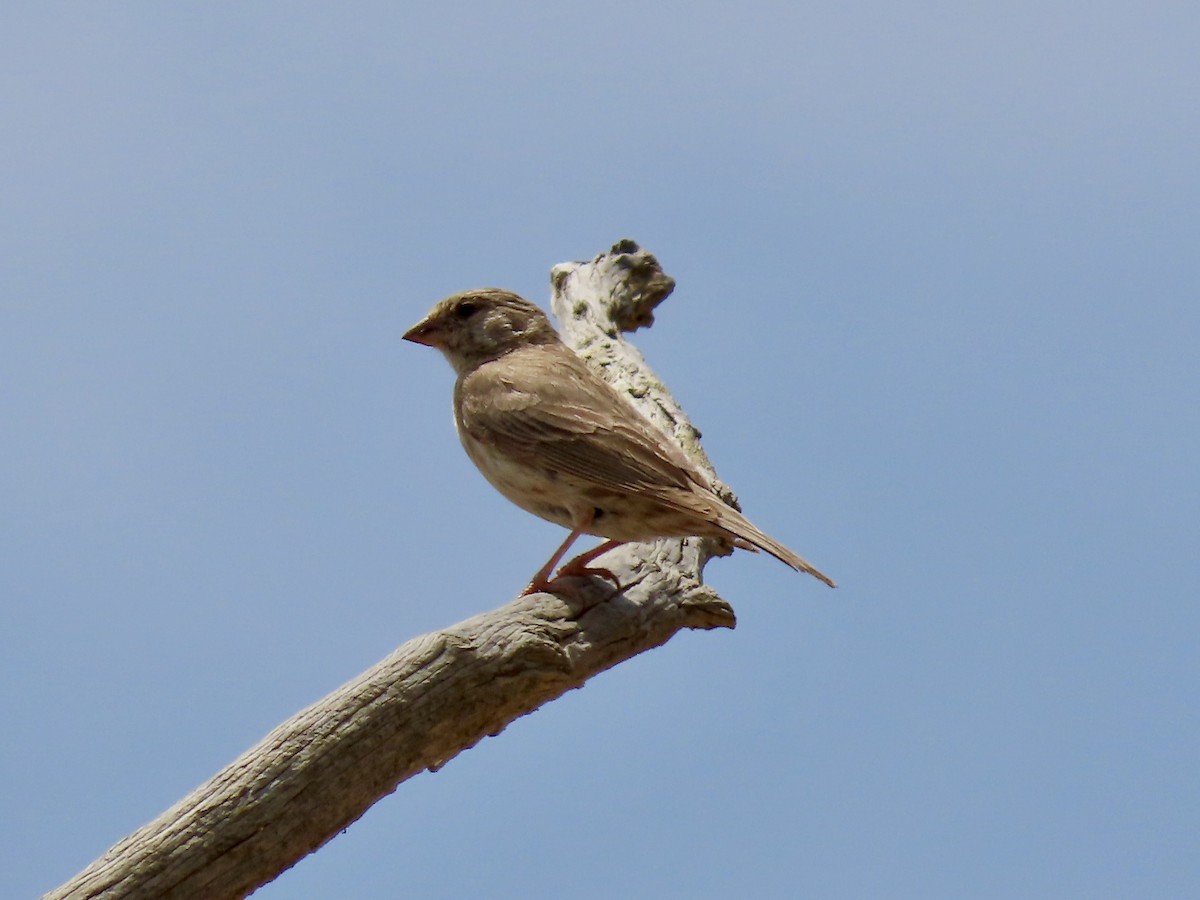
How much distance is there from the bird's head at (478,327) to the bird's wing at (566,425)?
0.61 ft

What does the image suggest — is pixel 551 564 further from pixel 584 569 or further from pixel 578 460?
pixel 578 460

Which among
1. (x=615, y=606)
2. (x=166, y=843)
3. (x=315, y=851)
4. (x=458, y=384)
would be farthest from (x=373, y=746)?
(x=458, y=384)

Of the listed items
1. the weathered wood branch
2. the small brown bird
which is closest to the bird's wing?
the small brown bird

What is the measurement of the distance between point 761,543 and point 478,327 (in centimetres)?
197

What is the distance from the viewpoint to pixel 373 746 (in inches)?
166

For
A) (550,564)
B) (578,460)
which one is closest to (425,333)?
(578,460)

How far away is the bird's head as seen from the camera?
6.19 metres

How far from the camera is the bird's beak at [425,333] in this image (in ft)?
20.5

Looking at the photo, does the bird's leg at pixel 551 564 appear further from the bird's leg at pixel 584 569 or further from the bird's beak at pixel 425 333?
the bird's beak at pixel 425 333

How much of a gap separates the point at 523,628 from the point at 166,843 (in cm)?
137

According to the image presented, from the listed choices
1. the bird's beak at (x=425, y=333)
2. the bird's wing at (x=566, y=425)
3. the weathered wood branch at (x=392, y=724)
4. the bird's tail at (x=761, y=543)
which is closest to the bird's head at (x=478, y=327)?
the bird's beak at (x=425, y=333)

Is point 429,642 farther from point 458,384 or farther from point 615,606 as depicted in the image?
point 458,384

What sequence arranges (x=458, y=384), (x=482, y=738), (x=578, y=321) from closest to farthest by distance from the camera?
(x=482, y=738), (x=458, y=384), (x=578, y=321)

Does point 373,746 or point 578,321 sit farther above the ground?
point 578,321
